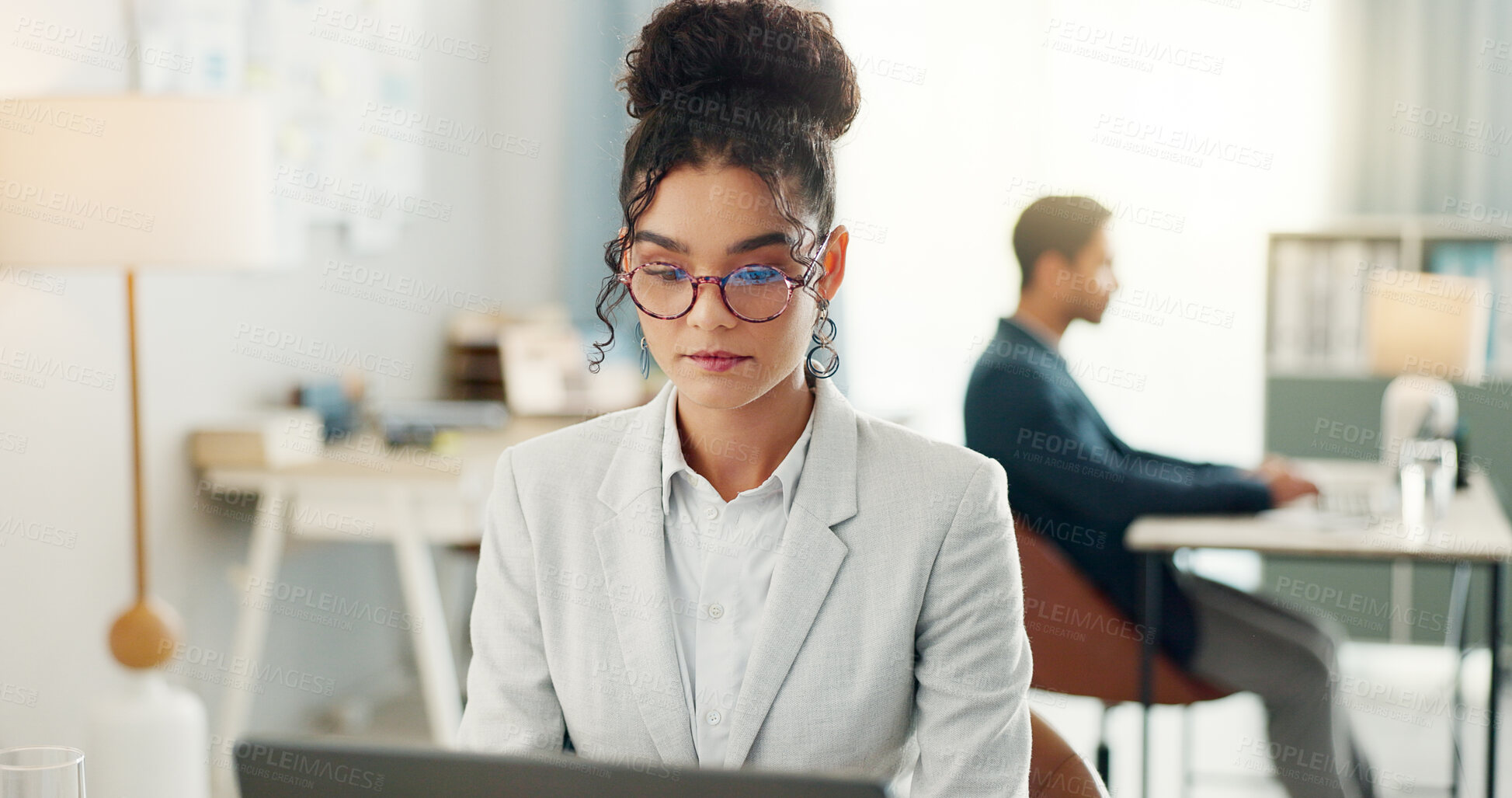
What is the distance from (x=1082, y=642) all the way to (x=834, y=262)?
1.60m

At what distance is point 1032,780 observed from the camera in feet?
4.21

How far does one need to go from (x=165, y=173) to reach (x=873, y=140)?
2.89 metres

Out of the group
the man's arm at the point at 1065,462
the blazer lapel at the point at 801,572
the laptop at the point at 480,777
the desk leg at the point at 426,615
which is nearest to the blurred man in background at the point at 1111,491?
the man's arm at the point at 1065,462

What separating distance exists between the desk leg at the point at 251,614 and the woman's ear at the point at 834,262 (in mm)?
2000

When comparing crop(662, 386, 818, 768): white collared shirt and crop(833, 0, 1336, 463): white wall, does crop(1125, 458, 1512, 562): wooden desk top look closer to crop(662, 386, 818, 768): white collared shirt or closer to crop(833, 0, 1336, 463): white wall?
crop(662, 386, 818, 768): white collared shirt

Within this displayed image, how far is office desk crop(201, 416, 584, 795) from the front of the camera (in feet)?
9.45

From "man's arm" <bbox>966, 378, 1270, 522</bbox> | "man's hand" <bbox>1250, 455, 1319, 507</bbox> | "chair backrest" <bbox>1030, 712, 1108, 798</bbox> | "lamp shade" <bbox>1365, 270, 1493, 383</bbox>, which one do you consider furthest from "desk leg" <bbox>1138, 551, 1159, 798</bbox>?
"chair backrest" <bbox>1030, 712, 1108, 798</bbox>

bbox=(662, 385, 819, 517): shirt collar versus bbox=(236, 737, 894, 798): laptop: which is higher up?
bbox=(662, 385, 819, 517): shirt collar

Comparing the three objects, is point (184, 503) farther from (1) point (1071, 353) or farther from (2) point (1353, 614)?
(2) point (1353, 614)

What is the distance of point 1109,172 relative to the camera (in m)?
4.60

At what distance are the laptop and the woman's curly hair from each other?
566mm

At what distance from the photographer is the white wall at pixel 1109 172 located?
4.53 m

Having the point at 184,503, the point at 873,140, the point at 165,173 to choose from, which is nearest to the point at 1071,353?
the point at 873,140

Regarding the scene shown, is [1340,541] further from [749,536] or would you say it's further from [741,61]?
[741,61]
